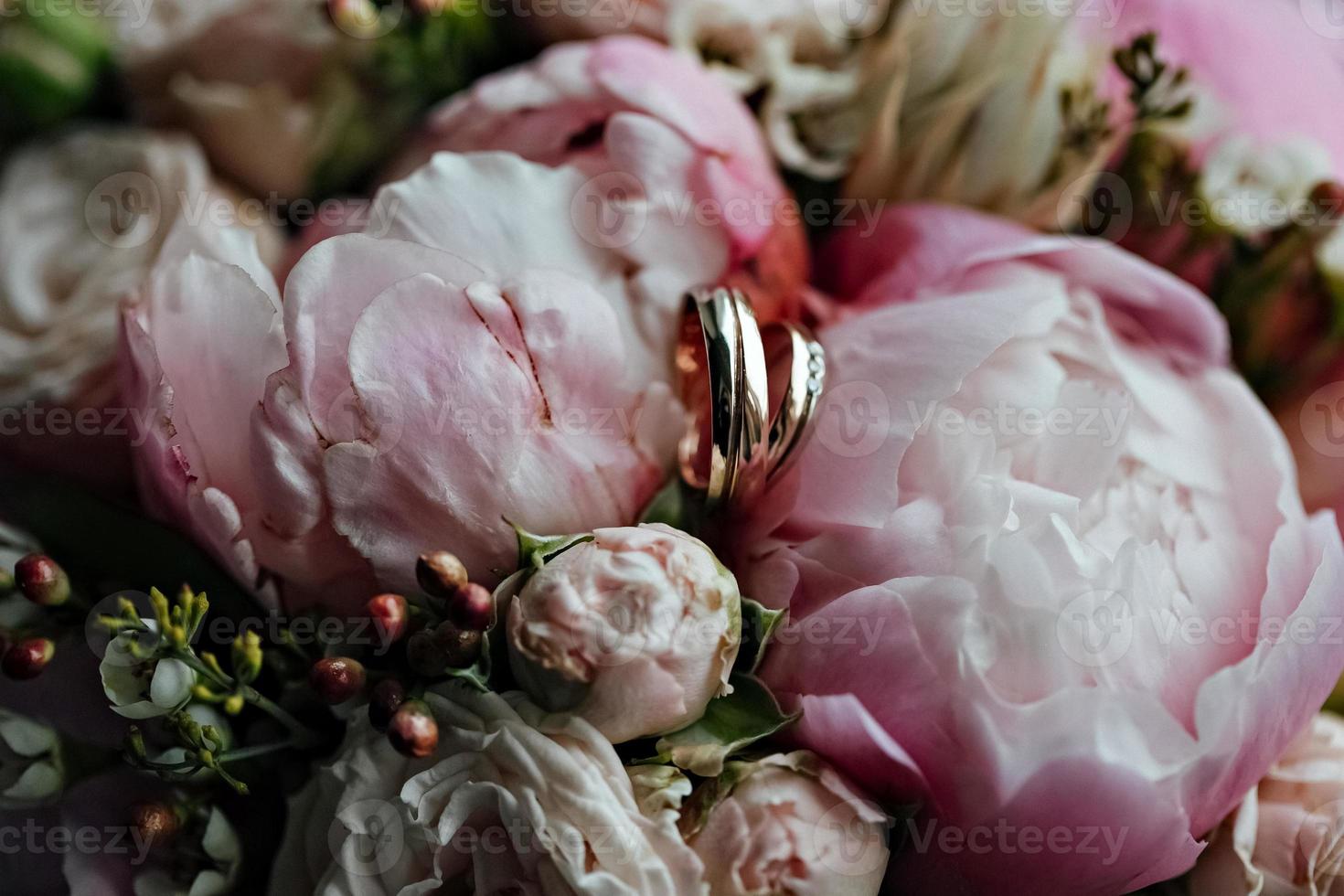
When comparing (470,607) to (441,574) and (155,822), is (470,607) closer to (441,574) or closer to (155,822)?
(441,574)

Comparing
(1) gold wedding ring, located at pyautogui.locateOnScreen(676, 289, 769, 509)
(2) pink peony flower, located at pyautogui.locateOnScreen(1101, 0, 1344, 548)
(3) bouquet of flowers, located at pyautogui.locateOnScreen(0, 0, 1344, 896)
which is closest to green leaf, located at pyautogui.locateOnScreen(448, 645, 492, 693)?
(3) bouquet of flowers, located at pyautogui.locateOnScreen(0, 0, 1344, 896)

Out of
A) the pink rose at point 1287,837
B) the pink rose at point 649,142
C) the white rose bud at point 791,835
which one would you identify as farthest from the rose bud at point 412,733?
the pink rose at point 1287,837

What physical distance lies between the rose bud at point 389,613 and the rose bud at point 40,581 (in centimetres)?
14

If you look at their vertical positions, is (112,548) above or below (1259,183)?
below

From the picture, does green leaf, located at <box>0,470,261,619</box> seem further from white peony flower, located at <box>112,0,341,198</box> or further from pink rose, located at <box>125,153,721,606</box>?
white peony flower, located at <box>112,0,341,198</box>

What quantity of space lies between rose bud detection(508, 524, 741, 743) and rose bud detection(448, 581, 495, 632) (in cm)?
2

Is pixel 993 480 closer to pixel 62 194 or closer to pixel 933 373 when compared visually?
pixel 933 373

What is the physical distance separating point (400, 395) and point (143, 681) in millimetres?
147

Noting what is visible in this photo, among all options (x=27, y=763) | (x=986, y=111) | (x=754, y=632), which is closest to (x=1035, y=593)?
(x=754, y=632)

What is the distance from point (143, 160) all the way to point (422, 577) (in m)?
0.45

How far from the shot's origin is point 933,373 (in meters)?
0.45

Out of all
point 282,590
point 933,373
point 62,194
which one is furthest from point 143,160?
point 933,373

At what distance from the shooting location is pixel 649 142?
52 cm

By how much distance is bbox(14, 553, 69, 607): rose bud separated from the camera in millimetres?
448
